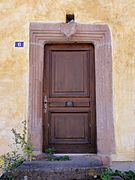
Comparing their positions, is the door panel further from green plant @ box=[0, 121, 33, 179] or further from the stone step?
the stone step

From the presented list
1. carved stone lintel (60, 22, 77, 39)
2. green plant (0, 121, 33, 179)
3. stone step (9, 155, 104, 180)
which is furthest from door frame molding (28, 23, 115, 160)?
stone step (9, 155, 104, 180)

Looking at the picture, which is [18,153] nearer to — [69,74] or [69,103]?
[69,103]

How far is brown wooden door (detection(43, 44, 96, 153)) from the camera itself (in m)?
5.39

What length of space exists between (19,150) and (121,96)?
5.77 ft

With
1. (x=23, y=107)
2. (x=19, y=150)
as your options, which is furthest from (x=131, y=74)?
(x=19, y=150)

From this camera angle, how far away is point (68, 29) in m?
5.39

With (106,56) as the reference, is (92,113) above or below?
below

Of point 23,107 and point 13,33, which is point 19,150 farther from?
point 13,33

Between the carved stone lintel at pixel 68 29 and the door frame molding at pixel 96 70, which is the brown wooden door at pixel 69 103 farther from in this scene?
the carved stone lintel at pixel 68 29

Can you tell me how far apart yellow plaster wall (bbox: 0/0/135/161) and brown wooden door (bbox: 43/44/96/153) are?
0.38 m

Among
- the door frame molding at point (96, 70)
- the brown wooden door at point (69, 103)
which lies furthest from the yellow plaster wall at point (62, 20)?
the brown wooden door at point (69, 103)

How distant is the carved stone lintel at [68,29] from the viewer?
5383 millimetres

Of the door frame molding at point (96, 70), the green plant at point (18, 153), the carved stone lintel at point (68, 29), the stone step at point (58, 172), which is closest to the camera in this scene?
the stone step at point (58, 172)

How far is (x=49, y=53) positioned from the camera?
5.56m
